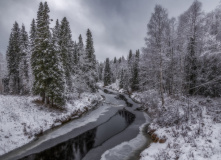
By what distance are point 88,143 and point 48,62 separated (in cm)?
1224

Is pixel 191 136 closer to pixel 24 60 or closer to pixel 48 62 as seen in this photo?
pixel 48 62

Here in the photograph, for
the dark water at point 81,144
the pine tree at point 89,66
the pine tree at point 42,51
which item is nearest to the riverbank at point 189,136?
the dark water at point 81,144

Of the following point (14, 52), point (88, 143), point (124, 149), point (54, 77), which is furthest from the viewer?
point (14, 52)

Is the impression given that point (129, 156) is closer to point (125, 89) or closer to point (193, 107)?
point (193, 107)

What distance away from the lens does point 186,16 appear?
20.0 metres

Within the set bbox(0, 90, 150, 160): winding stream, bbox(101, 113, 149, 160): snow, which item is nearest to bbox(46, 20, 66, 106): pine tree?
bbox(0, 90, 150, 160): winding stream

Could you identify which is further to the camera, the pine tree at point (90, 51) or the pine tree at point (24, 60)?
the pine tree at point (90, 51)

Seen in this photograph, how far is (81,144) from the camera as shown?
40.2ft

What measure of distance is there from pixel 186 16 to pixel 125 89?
37.6m

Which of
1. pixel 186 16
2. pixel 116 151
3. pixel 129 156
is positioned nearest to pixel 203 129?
pixel 129 156

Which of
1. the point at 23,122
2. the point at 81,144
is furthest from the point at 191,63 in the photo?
the point at 23,122

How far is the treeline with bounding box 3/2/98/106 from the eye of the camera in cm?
1816

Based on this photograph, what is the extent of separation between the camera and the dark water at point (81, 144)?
1017 centimetres

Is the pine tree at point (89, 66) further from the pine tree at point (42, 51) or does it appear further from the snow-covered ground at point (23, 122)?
the snow-covered ground at point (23, 122)
